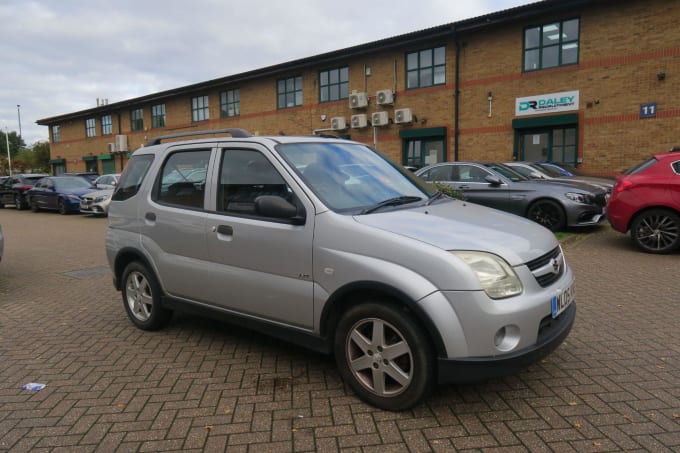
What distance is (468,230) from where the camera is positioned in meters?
3.12

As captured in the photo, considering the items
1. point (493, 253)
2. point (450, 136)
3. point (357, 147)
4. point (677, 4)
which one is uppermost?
point (677, 4)

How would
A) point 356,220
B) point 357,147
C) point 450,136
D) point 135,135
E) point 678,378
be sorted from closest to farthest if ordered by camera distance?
point 356,220
point 678,378
point 357,147
point 450,136
point 135,135

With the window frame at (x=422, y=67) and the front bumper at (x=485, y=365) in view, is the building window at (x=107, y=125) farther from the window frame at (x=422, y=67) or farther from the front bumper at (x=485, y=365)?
the front bumper at (x=485, y=365)

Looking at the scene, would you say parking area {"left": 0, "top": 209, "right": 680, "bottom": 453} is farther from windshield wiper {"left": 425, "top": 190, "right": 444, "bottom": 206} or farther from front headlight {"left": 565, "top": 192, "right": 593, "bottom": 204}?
front headlight {"left": 565, "top": 192, "right": 593, "bottom": 204}

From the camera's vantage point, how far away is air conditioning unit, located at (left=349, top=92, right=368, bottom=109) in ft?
69.0

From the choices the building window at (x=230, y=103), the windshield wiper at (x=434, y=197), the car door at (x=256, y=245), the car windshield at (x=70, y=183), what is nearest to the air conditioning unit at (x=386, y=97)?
the building window at (x=230, y=103)

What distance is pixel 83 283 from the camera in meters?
6.98

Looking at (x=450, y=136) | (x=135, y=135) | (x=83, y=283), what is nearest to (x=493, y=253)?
(x=83, y=283)

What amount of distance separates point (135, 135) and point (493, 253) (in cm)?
3383

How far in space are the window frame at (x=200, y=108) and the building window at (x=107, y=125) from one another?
31.1 feet

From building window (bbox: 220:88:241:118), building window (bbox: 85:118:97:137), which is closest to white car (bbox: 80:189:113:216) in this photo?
building window (bbox: 220:88:241:118)

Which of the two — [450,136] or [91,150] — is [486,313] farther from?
[91,150]

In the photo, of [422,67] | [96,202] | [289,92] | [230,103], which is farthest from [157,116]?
[422,67]

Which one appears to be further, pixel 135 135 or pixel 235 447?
pixel 135 135
